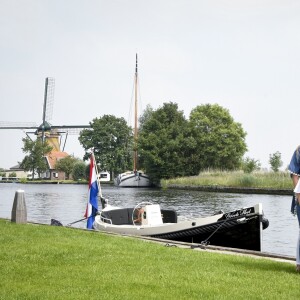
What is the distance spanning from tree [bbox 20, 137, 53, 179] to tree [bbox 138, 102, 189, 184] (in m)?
37.4

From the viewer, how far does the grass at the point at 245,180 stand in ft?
196

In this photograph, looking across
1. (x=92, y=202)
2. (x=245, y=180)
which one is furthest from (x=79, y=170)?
(x=92, y=202)

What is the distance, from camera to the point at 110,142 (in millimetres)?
113000

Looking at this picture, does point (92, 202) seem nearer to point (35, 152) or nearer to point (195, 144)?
point (195, 144)

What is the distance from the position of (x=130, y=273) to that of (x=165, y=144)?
79888 millimetres

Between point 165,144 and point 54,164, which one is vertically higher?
point 165,144

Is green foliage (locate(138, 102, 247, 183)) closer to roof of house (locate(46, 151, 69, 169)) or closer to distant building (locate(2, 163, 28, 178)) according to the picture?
roof of house (locate(46, 151, 69, 169))

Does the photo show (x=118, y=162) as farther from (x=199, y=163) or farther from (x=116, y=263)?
(x=116, y=263)

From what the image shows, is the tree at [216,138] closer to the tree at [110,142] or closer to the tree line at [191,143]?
the tree line at [191,143]

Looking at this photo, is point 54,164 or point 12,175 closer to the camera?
point 54,164

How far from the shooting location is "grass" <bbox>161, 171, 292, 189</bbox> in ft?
196

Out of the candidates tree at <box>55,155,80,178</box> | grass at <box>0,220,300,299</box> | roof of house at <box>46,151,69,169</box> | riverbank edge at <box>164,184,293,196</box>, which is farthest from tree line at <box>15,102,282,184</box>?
grass at <box>0,220,300,299</box>

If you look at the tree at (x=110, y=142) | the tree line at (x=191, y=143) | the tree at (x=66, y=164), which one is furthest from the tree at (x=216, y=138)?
the tree at (x=66, y=164)

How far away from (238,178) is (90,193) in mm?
46118
